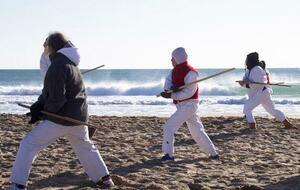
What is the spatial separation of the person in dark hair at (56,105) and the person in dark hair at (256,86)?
532 cm

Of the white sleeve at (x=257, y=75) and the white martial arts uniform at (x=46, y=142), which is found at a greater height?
the white sleeve at (x=257, y=75)

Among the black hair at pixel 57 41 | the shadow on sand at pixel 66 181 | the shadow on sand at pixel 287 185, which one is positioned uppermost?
the black hair at pixel 57 41

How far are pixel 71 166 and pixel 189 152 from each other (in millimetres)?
1968

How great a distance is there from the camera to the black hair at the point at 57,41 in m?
5.08

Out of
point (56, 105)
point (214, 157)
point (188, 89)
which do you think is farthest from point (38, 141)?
point (214, 157)

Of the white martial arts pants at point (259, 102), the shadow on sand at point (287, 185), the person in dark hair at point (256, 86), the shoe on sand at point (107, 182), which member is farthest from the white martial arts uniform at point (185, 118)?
the white martial arts pants at point (259, 102)

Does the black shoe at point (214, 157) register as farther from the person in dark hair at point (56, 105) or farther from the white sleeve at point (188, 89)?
the person in dark hair at point (56, 105)

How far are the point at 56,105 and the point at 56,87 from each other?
0.16 m

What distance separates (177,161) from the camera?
7109 millimetres

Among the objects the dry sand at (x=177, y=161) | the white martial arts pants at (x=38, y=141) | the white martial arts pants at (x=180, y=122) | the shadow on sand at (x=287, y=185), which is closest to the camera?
the white martial arts pants at (x=38, y=141)

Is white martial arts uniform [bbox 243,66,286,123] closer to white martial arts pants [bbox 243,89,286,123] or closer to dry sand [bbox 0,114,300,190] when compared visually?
white martial arts pants [bbox 243,89,286,123]

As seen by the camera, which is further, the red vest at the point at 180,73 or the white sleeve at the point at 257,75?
the white sleeve at the point at 257,75

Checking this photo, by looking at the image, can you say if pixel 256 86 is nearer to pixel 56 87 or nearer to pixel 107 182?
pixel 107 182

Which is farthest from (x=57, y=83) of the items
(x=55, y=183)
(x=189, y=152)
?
(x=189, y=152)
